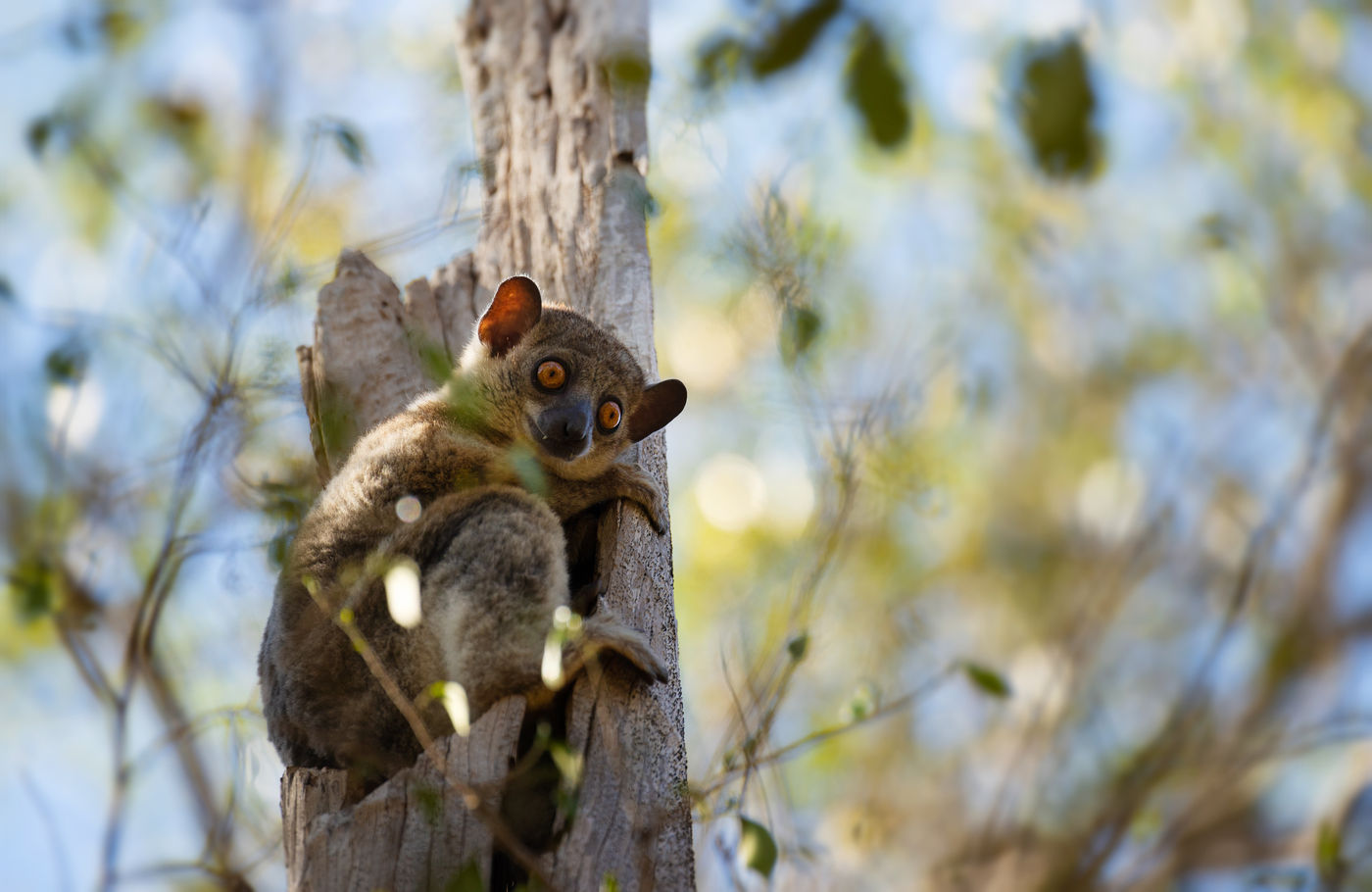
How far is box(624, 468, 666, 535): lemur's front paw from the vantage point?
3910mm

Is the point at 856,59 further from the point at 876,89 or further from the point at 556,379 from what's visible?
the point at 556,379

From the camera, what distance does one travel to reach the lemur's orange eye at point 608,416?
4227 millimetres

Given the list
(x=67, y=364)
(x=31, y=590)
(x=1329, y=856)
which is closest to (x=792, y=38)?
(x=1329, y=856)

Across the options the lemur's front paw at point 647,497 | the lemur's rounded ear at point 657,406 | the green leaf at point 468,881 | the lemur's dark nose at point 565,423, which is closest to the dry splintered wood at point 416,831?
the green leaf at point 468,881

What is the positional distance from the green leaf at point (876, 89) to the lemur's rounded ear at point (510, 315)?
2.64 metres

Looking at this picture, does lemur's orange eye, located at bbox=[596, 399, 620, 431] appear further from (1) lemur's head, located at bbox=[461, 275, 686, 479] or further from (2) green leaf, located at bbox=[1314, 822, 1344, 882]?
(2) green leaf, located at bbox=[1314, 822, 1344, 882]

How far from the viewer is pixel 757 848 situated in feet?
8.80

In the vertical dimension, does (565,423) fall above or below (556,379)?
below

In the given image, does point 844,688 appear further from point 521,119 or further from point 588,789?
point 588,789

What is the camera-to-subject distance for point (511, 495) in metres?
3.51

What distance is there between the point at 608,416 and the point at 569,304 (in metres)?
0.71

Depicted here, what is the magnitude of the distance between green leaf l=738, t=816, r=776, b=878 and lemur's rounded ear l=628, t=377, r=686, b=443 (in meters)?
1.95

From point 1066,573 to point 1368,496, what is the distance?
7.87ft

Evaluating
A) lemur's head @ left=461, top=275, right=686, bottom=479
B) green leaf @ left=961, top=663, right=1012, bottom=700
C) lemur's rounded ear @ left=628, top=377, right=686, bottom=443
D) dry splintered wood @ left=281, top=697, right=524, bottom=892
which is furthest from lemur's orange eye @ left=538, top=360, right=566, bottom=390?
green leaf @ left=961, top=663, right=1012, bottom=700
